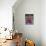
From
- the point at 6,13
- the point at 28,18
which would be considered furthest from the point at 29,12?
the point at 6,13

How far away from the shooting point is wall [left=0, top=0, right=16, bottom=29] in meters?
3.83

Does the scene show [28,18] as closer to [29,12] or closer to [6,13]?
[29,12]

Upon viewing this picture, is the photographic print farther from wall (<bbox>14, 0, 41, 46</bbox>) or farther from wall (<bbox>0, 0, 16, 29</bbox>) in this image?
wall (<bbox>0, 0, 16, 29</bbox>)

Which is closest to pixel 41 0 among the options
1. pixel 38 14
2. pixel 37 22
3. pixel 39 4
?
pixel 39 4

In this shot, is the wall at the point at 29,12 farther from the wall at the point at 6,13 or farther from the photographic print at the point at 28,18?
the wall at the point at 6,13

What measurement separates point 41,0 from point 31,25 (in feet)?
3.52

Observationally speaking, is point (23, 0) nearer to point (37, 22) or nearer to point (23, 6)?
point (23, 6)

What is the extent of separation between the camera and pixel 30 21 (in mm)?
4891

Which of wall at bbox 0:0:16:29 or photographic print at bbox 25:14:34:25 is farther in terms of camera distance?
photographic print at bbox 25:14:34:25

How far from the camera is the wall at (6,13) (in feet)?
12.6

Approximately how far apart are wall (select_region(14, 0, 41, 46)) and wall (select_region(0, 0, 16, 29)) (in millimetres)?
1004

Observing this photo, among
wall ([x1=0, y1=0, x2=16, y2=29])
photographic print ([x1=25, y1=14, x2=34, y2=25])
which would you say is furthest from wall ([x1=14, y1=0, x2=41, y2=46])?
wall ([x1=0, y1=0, x2=16, y2=29])

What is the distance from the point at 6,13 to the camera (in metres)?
3.88

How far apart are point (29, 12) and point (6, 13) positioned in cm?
129
